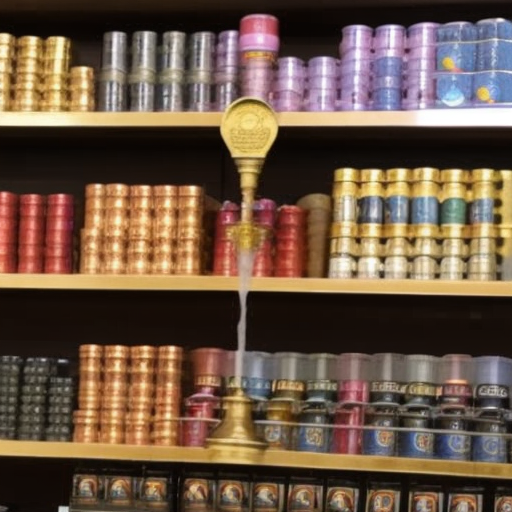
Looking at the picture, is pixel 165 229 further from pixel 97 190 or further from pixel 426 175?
pixel 426 175

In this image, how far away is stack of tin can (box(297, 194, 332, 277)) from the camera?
9.25 ft

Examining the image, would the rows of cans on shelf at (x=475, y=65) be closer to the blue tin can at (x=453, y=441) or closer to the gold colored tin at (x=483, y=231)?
the gold colored tin at (x=483, y=231)

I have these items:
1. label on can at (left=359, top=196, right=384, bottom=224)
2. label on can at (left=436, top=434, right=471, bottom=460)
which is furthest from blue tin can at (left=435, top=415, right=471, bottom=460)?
label on can at (left=359, top=196, right=384, bottom=224)

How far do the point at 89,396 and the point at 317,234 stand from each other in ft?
2.03

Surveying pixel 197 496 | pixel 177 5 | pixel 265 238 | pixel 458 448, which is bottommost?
pixel 197 496

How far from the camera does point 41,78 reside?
9.60ft

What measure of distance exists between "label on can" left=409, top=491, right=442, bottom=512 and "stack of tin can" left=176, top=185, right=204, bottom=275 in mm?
682

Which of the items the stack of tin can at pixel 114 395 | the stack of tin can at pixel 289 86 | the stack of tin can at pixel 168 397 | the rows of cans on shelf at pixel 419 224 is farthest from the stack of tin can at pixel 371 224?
the stack of tin can at pixel 114 395

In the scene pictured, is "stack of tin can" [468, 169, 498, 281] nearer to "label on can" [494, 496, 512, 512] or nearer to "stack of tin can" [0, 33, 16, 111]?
"label on can" [494, 496, 512, 512]

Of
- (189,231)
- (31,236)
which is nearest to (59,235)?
(31,236)

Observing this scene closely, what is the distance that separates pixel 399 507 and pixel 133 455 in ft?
1.92

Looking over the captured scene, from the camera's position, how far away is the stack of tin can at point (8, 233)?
288 centimetres

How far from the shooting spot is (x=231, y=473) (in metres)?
2.80

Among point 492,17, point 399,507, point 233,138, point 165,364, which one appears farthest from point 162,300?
point 492,17
